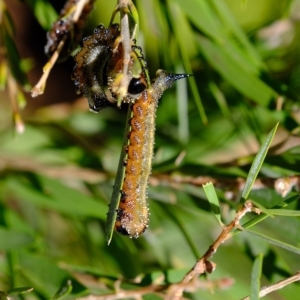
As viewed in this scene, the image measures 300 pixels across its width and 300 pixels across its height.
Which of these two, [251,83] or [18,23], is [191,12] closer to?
[251,83]

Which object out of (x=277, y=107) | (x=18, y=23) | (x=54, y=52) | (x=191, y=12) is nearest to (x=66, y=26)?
(x=54, y=52)

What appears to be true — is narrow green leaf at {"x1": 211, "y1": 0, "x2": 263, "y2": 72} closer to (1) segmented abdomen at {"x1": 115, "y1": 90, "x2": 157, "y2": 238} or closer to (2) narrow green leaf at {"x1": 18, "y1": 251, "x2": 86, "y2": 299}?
(1) segmented abdomen at {"x1": 115, "y1": 90, "x2": 157, "y2": 238}

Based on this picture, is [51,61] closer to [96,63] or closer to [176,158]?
[96,63]

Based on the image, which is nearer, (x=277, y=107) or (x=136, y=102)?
(x=136, y=102)

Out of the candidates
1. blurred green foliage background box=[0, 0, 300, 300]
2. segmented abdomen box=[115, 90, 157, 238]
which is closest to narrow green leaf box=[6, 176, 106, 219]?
blurred green foliage background box=[0, 0, 300, 300]

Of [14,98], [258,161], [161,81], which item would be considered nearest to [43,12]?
[14,98]
